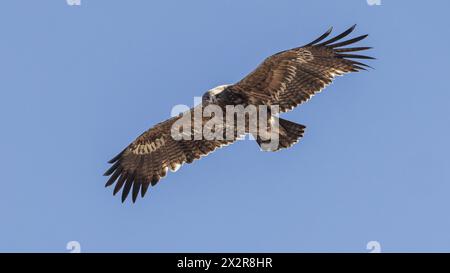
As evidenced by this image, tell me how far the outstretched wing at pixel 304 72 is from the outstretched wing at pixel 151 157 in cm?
143

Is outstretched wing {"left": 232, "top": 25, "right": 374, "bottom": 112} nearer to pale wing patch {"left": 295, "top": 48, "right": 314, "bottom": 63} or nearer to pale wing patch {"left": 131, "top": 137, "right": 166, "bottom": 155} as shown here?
pale wing patch {"left": 295, "top": 48, "right": 314, "bottom": 63}

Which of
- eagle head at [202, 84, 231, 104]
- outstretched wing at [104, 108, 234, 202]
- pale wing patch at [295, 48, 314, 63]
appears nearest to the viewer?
eagle head at [202, 84, 231, 104]

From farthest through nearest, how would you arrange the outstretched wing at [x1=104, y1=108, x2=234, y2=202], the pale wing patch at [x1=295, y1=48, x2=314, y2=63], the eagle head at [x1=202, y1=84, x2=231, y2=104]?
1. the outstretched wing at [x1=104, y1=108, x2=234, y2=202]
2. the pale wing patch at [x1=295, y1=48, x2=314, y2=63]
3. the eagle head at [x1=202, y1=84, x2=231, y2=104]

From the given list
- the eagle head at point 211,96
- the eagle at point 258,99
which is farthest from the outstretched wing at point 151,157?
the eagle head at point 211,96

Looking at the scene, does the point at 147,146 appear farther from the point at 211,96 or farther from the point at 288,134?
the point at 288,134

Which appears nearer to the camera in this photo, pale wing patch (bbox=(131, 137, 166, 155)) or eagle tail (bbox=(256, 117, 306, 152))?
eagle tail (bbox=(256, 117, 306, 152))

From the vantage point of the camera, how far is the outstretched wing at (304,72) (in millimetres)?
16219

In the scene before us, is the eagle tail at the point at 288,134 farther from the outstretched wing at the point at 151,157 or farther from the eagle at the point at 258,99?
the outstretched wing at the point at 151,157

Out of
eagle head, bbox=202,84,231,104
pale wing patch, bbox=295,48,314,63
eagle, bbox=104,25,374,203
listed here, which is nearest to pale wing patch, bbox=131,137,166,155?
eagle, bbox=104,25,374,203

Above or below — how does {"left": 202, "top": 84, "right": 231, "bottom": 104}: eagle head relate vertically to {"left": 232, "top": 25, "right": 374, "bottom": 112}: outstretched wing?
below

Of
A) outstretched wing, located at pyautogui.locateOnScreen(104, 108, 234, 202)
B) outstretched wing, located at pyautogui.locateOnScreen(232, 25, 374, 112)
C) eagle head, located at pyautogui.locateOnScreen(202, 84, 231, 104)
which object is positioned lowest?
outstretched wing, located at pyautogui.locateOnScreen(104, 108, 234, 202)

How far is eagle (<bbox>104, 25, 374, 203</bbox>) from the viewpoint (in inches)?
629

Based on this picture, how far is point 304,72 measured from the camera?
1647 centimetres
